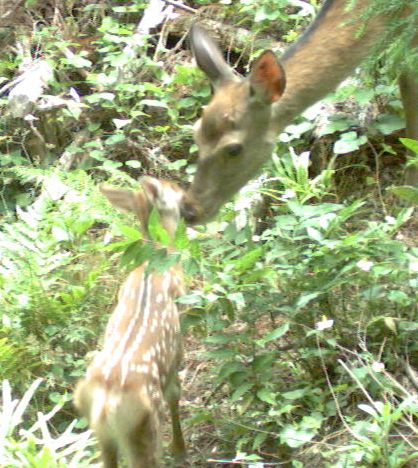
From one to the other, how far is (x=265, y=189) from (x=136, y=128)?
6.11 feet

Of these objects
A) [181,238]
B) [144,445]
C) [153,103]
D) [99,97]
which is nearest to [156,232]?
[181,238]

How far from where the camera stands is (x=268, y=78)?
5281mm

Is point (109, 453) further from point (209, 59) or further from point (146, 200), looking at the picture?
point (209, 59)

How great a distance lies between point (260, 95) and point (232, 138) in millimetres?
288

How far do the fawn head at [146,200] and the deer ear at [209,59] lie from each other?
3.41ft

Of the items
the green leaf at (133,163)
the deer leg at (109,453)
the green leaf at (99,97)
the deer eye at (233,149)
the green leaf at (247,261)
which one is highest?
the deer eye at (233,149)

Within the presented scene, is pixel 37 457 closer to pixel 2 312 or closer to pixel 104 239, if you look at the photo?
pixel 2 312

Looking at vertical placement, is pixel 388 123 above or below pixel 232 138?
below

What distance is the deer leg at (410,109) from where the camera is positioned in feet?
20.2

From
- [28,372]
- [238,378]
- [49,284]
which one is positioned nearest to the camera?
[238,378]

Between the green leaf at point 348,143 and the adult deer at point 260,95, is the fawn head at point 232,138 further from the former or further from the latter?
the green leaf at point 348,143

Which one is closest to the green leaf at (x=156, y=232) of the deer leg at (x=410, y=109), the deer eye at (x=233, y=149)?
the deer eye at (x=233, y=149)

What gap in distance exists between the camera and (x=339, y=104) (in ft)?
21.8

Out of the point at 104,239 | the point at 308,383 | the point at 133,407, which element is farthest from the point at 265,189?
the point at 133,407
